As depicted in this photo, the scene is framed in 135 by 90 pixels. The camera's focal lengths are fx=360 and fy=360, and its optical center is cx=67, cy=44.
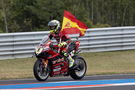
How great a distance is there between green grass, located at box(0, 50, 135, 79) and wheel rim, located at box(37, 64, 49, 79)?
1.65 meters

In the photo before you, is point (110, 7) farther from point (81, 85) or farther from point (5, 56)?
point (81, 85)

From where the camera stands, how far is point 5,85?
9367mm

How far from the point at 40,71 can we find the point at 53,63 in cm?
52

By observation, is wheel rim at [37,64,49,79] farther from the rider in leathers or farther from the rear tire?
the rear tire

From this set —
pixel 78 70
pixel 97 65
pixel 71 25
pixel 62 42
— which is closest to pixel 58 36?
pixel 62 42

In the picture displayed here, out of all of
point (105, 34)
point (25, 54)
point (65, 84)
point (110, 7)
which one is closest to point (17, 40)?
point (25, 54)

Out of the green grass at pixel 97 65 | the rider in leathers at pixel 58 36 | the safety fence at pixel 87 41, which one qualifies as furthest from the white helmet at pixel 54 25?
the safety fence at pixel 87 41

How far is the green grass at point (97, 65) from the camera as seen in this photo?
1219 cm

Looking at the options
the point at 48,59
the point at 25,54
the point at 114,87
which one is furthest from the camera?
the point at 25,54

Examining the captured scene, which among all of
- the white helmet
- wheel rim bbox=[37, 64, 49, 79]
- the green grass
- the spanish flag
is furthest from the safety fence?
wheel rim bbox=[37, 64, 49, 79]

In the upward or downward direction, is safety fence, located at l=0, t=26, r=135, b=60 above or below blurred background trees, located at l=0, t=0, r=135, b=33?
below

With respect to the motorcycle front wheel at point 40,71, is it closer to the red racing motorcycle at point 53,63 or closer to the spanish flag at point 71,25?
the red racing motorcycle at point 53,63

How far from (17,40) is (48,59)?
5653 mm

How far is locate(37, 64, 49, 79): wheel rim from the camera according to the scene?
31.5 ft
